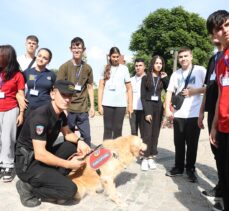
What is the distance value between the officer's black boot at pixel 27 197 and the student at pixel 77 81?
5.26ft

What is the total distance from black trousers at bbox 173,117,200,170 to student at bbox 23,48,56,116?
2.13 m

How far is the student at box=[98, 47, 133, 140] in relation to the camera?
5.18 meters

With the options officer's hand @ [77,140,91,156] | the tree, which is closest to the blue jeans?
officer's hand @ [77,140,91,156]

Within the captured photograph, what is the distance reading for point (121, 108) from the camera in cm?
521

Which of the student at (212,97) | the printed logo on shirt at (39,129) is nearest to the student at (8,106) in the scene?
the printed logo on shirt at (39,129)

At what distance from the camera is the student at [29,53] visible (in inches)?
195

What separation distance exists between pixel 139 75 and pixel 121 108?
145cm

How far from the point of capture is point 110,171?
3785 millimetres

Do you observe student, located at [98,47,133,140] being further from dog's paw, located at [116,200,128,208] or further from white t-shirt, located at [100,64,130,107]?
dog's paw, located at [116,200,128,208]

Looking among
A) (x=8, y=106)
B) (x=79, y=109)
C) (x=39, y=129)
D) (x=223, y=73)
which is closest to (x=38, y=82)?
(x=8, y=106)

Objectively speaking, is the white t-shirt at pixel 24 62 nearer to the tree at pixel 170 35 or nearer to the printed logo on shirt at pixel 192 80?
the printed logo on shirt at pixel 192 80

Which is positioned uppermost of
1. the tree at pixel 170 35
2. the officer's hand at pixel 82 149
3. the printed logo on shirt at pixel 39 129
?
the tree at pixel 170 35

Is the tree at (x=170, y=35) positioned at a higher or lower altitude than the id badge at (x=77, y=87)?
higher

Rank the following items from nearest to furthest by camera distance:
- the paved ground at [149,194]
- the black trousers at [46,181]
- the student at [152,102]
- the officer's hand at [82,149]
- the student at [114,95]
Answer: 1. the black trousers at [46,181]
2. the paved ground at [149,194]
3. the officer's hand at [82,149]
4. the student at [152,102]
5. the student at [114,95]
